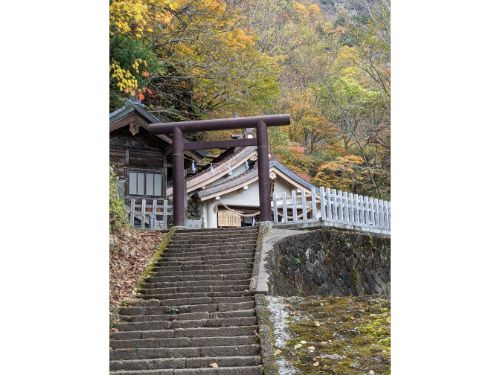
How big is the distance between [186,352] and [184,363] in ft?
1.04

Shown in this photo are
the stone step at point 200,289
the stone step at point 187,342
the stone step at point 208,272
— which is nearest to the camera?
the stone step at point 187,342

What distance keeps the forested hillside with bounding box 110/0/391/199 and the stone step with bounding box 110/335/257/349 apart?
7.19 m

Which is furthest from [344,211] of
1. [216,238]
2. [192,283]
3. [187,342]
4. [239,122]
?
[187,342]

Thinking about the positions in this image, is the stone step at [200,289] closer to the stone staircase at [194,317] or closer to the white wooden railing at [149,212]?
the stone staircase at [194,317]

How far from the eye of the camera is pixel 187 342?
6.72 metres

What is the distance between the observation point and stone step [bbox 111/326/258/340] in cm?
692

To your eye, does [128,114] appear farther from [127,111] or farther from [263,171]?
[263,171]

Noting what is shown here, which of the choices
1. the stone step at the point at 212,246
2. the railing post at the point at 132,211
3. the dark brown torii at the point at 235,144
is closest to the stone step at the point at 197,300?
the stone step at the point at 212,246

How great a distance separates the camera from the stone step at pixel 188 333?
692cm

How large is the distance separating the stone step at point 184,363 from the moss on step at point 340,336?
37cm

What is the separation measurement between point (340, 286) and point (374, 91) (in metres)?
6.88

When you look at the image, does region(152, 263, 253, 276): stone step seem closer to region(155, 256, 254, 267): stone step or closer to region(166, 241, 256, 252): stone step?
region(155, 256, 254, 267): stone step
